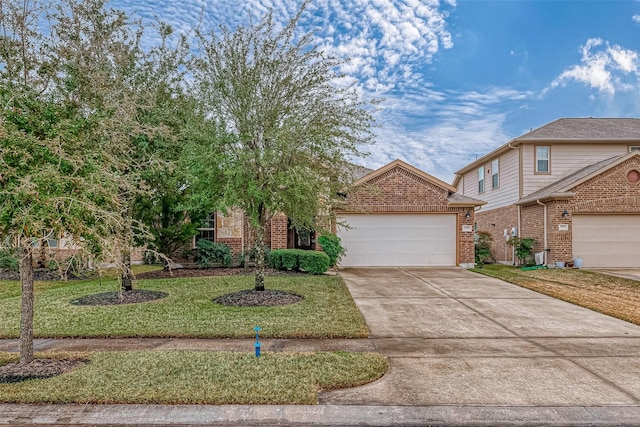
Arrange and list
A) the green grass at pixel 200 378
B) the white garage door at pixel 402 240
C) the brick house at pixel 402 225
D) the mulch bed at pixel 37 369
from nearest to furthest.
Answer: the green grass at pixel 200 378 → the mulch bed at pixel 37 369 → the brick house at pixel 402 225 → the white garage door at pixel 402 240

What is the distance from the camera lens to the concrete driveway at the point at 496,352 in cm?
406

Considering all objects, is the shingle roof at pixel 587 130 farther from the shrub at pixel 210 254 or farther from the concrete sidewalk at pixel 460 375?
the shrub at pixel 210 254

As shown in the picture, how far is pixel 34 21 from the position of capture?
214 inches

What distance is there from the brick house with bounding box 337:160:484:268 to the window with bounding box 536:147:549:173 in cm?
377

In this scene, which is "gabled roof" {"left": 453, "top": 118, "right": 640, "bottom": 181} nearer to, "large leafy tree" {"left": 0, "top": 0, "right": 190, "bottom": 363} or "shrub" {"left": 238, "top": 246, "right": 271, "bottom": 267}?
"shrub" {"left": 238, "top": 246, "right": 271, "bottom": 267}

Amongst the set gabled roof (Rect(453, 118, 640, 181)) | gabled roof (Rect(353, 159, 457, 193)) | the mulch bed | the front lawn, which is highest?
gabled roof (Rect(453, 118, 640, 181))

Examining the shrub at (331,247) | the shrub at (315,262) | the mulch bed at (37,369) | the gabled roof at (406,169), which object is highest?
the gabled roof at (406,169)

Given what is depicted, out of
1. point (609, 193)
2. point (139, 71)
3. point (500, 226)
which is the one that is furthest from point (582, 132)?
point (139, 71)

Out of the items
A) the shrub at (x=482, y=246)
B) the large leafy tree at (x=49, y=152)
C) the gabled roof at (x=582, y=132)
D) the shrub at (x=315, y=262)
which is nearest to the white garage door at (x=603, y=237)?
the shrub at (x=482, y=246)

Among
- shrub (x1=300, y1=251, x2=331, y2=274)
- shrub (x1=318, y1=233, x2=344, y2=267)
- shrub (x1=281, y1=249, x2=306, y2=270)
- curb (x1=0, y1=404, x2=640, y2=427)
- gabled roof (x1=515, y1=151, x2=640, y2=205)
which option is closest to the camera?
curb (x1=0, y1=404, x2=640, y2=427)

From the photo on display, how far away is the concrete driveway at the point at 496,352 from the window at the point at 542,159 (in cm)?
978

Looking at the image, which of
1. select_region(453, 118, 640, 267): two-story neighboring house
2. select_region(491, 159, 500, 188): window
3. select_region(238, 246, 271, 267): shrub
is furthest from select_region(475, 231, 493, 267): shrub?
select_region(238, 246, 271, 267): shrub

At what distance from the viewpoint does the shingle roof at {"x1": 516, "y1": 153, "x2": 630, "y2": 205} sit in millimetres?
15617

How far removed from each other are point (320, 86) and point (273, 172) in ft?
6.97
